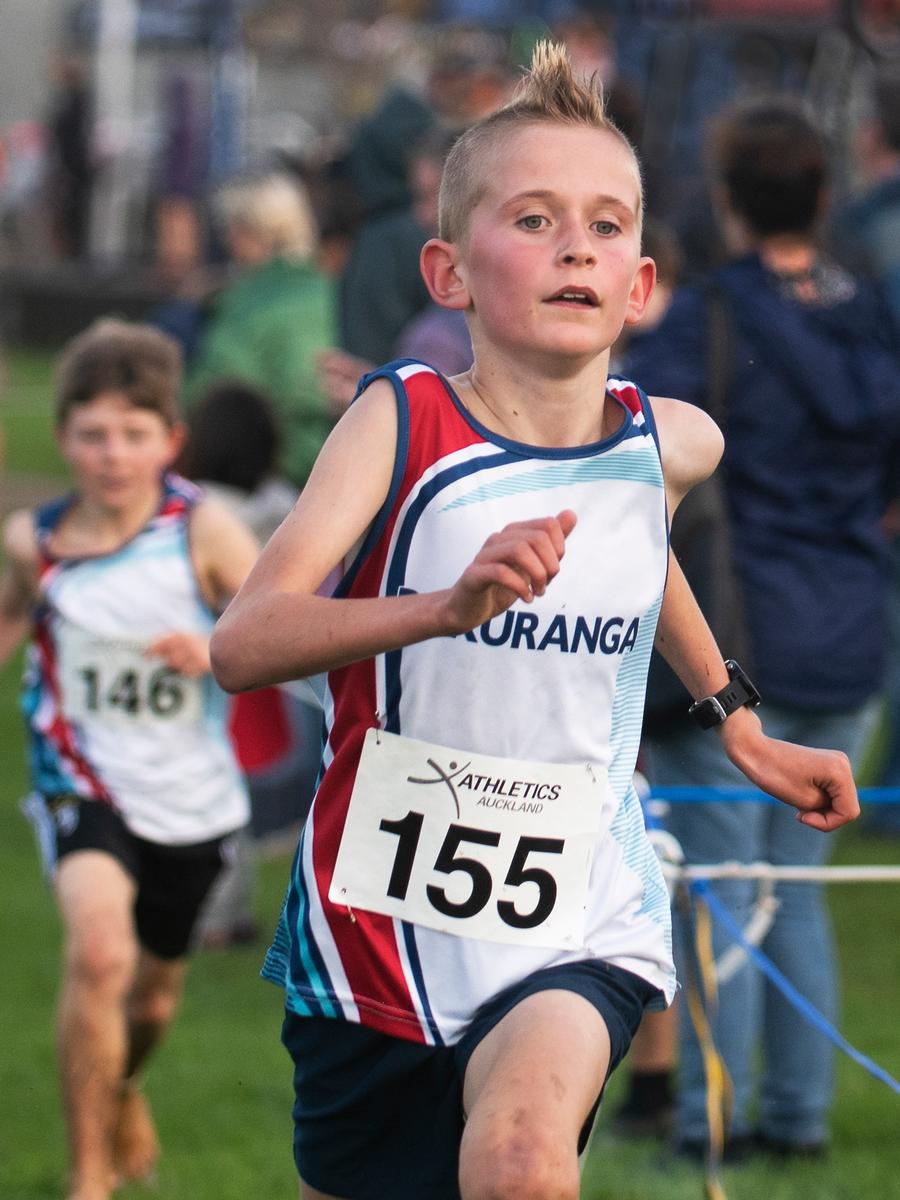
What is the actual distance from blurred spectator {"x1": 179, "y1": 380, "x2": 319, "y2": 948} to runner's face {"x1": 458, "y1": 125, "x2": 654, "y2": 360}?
395 centimetres

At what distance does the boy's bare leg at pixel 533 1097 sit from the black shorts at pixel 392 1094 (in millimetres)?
71

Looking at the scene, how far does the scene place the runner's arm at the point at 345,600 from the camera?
8.45ft

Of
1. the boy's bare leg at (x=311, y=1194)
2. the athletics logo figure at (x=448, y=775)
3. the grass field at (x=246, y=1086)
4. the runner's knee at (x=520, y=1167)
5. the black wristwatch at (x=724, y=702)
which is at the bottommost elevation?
the grass field at (x=246, y=1086)

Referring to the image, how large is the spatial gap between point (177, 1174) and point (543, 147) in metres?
2.98

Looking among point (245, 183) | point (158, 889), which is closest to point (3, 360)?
point (245, 183)

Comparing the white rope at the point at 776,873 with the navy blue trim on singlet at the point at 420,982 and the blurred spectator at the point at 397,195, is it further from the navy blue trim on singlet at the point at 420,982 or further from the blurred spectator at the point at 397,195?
the blurred spectator at the point at 397,195

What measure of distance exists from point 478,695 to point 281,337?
528cm

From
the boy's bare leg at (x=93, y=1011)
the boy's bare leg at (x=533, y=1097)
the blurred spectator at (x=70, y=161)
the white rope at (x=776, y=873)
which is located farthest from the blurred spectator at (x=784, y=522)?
the blurred spectator at (x=70, y=161)

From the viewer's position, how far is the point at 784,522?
17.3 feet

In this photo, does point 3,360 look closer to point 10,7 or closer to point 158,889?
point 10,7

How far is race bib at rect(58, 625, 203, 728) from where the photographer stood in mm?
5168

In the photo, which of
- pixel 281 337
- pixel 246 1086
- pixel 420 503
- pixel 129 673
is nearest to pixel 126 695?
pixel 129 673

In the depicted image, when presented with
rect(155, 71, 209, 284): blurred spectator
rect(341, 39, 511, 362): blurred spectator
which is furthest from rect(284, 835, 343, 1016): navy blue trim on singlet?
rect(155, 71, 209, 284): blurred spectator

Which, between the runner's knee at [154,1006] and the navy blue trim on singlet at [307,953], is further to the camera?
the runner's knee at [154,1006]
